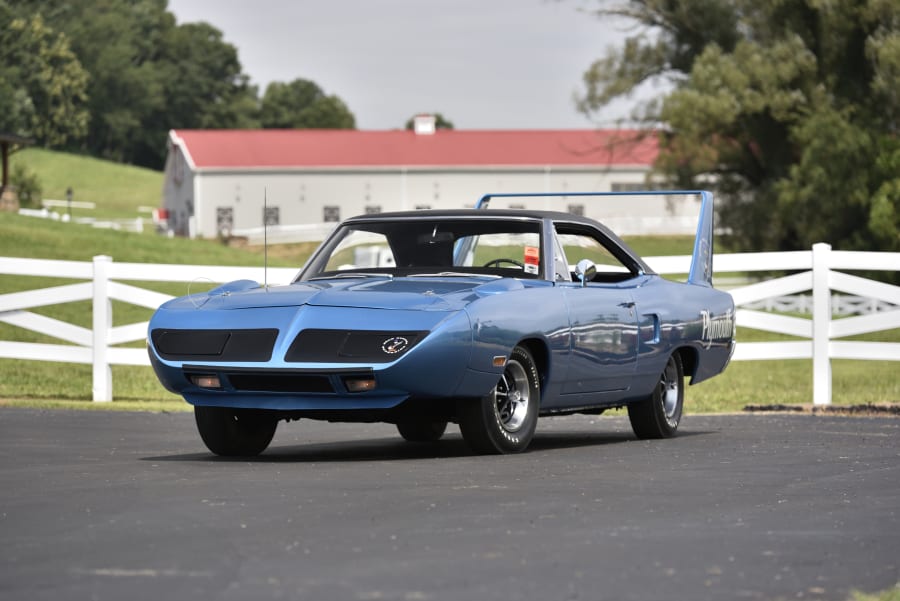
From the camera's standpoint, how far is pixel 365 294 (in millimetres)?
10305

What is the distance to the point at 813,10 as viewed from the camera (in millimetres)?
47625

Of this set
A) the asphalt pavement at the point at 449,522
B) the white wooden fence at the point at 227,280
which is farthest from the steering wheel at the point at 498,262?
the white wooden fence at the point at 227,280

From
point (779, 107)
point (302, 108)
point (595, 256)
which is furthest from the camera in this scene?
point (302, 108)

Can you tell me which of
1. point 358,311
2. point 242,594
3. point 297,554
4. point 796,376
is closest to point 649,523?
point 297,554

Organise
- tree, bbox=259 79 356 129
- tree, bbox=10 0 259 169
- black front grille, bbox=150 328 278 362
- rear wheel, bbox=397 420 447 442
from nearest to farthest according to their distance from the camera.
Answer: black front grille, bbox=150 328 278 362
rear wheel, bbox=397 420 447 442
tree, bbox=10 0 259 169
tree, bbox=259 79 356 129

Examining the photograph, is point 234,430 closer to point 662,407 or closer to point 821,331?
point 662,407

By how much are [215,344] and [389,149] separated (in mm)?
87589

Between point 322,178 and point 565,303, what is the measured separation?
279ft

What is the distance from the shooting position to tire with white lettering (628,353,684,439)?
1266cm

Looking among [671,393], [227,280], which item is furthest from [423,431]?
[227,280]

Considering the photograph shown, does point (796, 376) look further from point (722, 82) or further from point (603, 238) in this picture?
point (722, 82)

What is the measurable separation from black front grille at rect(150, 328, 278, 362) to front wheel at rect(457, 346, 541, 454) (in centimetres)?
119

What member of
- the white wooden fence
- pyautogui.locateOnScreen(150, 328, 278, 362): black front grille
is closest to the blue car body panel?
pyautogui.locateOnScreen(150, 328, 278, 362): black front grille

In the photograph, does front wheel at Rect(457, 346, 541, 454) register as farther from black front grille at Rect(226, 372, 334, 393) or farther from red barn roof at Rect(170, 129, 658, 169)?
red barn roof at Rect(170, 129, 658, 169)
